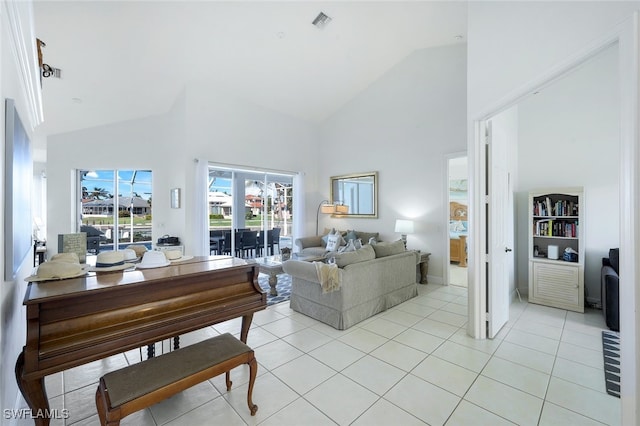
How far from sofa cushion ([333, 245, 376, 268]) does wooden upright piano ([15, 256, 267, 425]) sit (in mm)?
1309

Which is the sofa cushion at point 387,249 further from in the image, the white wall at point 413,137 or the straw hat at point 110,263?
the straw hat at point 110,263

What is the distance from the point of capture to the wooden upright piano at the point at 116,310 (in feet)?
4.18

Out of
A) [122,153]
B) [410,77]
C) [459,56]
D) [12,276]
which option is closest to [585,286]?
[459,56]

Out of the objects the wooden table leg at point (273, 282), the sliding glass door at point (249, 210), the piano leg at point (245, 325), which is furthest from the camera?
the sliding glass door at point (249, 210)

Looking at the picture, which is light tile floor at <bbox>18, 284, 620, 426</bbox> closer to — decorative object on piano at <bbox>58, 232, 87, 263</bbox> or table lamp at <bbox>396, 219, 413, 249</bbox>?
decorative object on piano at <bbox>58, 232, 87, 263</bbox>

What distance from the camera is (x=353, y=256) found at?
330cm

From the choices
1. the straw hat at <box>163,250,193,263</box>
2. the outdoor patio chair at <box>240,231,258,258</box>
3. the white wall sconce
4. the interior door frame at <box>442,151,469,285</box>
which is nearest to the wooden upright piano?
the straw hat at <box>163,250,193,263</box>

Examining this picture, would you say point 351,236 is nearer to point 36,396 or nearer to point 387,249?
point 387,249

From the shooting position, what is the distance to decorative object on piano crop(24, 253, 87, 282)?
61.7 inches

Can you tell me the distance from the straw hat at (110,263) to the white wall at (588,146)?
5.17 meters

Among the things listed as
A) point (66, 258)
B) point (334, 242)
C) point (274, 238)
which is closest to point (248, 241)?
point (274, 238)

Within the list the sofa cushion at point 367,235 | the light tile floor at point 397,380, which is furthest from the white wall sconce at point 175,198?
the sofa cushion at point 367,235

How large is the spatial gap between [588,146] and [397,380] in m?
4.20

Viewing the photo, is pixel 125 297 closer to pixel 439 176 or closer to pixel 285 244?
pixel 439 176
